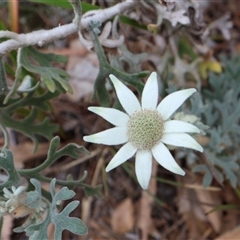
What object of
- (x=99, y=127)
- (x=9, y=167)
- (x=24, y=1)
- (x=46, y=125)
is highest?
(x=24, y=1)

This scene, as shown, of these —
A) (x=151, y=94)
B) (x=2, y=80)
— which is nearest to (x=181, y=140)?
(x=151, y=94)

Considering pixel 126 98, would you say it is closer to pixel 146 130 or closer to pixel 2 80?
pixel 146 130

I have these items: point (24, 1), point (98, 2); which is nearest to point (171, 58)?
point (98, 2)

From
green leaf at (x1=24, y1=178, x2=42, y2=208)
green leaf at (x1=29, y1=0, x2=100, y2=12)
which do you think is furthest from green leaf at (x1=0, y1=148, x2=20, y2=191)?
green leaf at (x1=29, y1=0, x2=100, y2=12)

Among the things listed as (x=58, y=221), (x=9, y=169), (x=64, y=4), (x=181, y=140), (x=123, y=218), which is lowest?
(x=123, y=218)

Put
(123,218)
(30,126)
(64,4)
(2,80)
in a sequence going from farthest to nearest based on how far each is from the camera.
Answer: (123,218), (30,126), (64,4), (2,80)

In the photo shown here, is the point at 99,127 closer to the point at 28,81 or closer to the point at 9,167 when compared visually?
the point at 28,81

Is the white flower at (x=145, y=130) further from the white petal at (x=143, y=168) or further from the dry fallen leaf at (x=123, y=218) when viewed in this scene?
the dry fallen leaf at (x=123, y=218)
